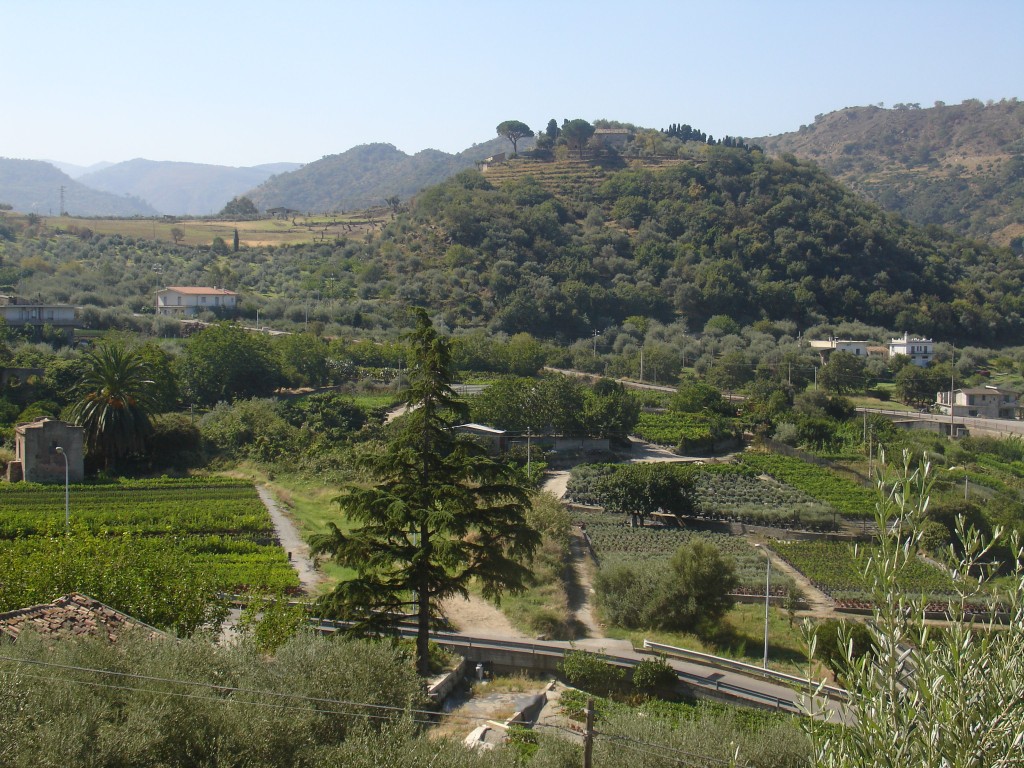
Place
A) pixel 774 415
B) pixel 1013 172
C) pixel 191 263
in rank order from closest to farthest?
1. pixel 774 415
2. pixel 191 263
3. pixel 1013 172

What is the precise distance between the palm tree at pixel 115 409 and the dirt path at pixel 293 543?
203 inches

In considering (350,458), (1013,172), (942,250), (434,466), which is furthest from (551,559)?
(1013,172)

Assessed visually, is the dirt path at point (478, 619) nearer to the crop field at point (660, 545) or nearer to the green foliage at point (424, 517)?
the green foliage at point (424, 517)

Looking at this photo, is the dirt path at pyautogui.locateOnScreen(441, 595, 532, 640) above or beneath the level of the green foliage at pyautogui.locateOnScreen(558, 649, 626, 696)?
beneath

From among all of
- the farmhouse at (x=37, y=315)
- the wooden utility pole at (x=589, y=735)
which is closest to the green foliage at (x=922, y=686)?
the wooden utility pole at (x=589, y=735)

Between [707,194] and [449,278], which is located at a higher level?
[707,194]

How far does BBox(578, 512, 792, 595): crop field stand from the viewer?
25.5m

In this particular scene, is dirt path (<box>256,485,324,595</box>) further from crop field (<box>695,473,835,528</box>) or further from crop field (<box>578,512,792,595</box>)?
crop field (<box>695,473,835,528</box>)

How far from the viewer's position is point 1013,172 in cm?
15025

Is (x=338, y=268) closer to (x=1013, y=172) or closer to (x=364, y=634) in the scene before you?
(x=364, y=634)

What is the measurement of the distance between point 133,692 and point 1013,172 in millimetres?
165971

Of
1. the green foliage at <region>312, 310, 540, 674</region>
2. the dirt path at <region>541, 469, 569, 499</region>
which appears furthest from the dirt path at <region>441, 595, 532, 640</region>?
the dirt path at <region>541, 469, 569, 499</region>

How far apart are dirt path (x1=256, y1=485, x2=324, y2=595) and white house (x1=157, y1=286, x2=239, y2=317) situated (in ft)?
107

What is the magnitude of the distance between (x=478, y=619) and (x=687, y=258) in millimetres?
63674
